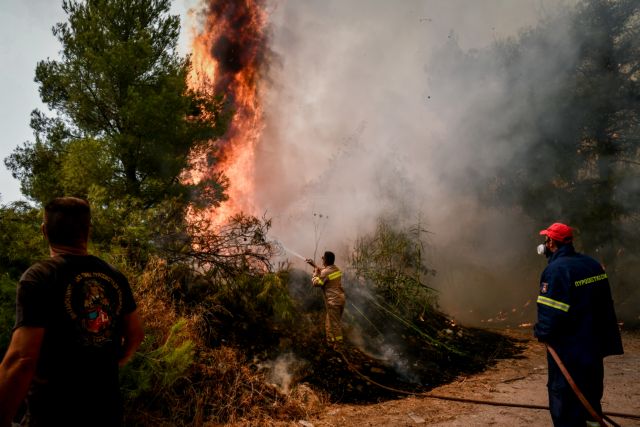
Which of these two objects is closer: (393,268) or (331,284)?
(331,284)

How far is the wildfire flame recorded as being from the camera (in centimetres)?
1394

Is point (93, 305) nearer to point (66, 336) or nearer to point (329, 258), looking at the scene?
point (66, 336)

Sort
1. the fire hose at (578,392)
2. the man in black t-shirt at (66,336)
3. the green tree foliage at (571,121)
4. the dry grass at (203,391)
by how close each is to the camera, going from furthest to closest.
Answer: the green tree foliage at (571,121) → the dry grass at (203,391) → the fire hose at (578,392) → the man in black t-shirt at (66,336)

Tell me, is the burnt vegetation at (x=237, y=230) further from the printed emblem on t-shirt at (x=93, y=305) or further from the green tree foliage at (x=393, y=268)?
the printed emblem on t-shirt at (x=93, y=305)

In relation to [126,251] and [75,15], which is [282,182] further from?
[126,251]

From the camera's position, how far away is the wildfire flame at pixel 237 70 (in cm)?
1394

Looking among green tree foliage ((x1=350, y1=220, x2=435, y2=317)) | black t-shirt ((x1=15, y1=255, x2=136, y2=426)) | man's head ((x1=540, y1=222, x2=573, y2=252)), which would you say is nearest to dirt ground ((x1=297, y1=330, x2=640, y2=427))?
man's head ((x1=540, y1=222, x2=573, y2=252))

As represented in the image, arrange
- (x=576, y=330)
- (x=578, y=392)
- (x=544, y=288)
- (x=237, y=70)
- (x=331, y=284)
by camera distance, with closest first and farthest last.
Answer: (x=578, y=392) → (x=576, y=330) → (x=544, y=288) → (x=331, y=284) → (x=237, y=70)

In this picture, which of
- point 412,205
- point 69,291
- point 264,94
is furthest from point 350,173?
point 69,291

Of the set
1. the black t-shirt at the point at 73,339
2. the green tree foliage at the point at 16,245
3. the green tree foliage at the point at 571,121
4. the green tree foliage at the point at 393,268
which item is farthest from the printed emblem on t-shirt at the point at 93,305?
the green tree foliage at the point at 571,121

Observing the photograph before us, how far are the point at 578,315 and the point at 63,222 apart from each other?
12.2ft

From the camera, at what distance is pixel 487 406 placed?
5258mm

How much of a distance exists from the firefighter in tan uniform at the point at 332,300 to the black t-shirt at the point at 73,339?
5.61m

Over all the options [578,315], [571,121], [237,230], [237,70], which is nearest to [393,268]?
[237,230]
